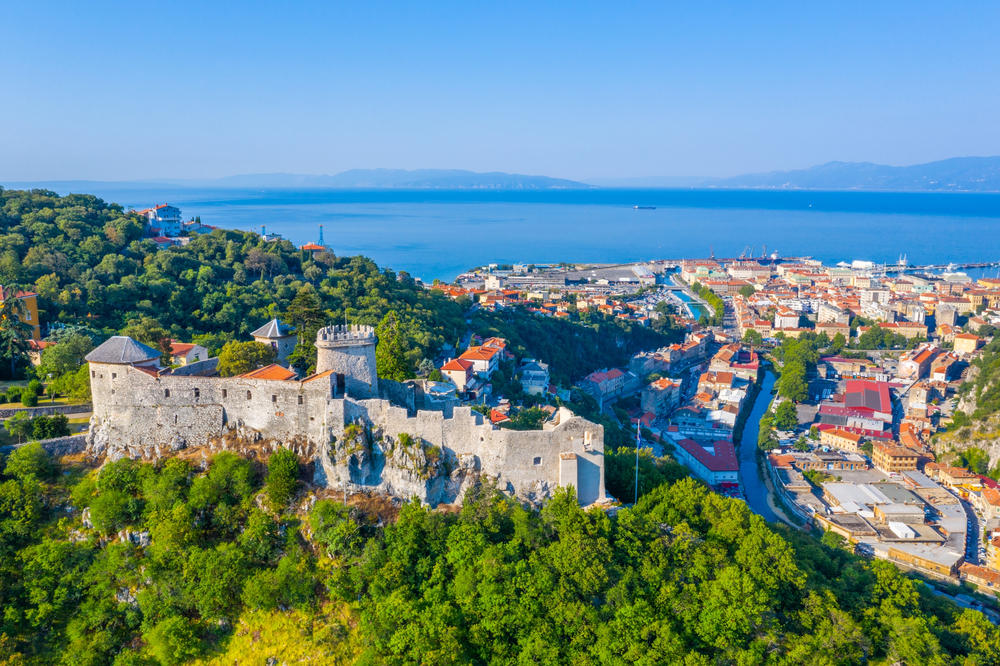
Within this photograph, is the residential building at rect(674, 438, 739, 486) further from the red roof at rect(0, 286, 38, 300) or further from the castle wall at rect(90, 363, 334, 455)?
the red roof at rect(0, 286, 38, 300)

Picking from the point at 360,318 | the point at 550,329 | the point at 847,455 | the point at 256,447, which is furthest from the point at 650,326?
the point at 256,447

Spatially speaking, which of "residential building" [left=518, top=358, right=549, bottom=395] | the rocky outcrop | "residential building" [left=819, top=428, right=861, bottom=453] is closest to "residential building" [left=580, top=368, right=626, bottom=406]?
"residential building" [left=518, top=358, right=549, bottom=395]

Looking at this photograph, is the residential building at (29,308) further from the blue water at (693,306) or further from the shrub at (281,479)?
the blue water at (693,306)

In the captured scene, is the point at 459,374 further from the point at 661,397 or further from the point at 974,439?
the point at 974,439

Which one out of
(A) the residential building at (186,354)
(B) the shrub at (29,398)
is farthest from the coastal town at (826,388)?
(B) the shrub at (29,398)

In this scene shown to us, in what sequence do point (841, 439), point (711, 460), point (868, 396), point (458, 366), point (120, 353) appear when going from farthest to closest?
1. point (868, 396)
2. point (841, 439)
3. point (711, 460)
4. point (458, 366)
5. point (120, 353)

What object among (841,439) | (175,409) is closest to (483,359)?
(175,409)
